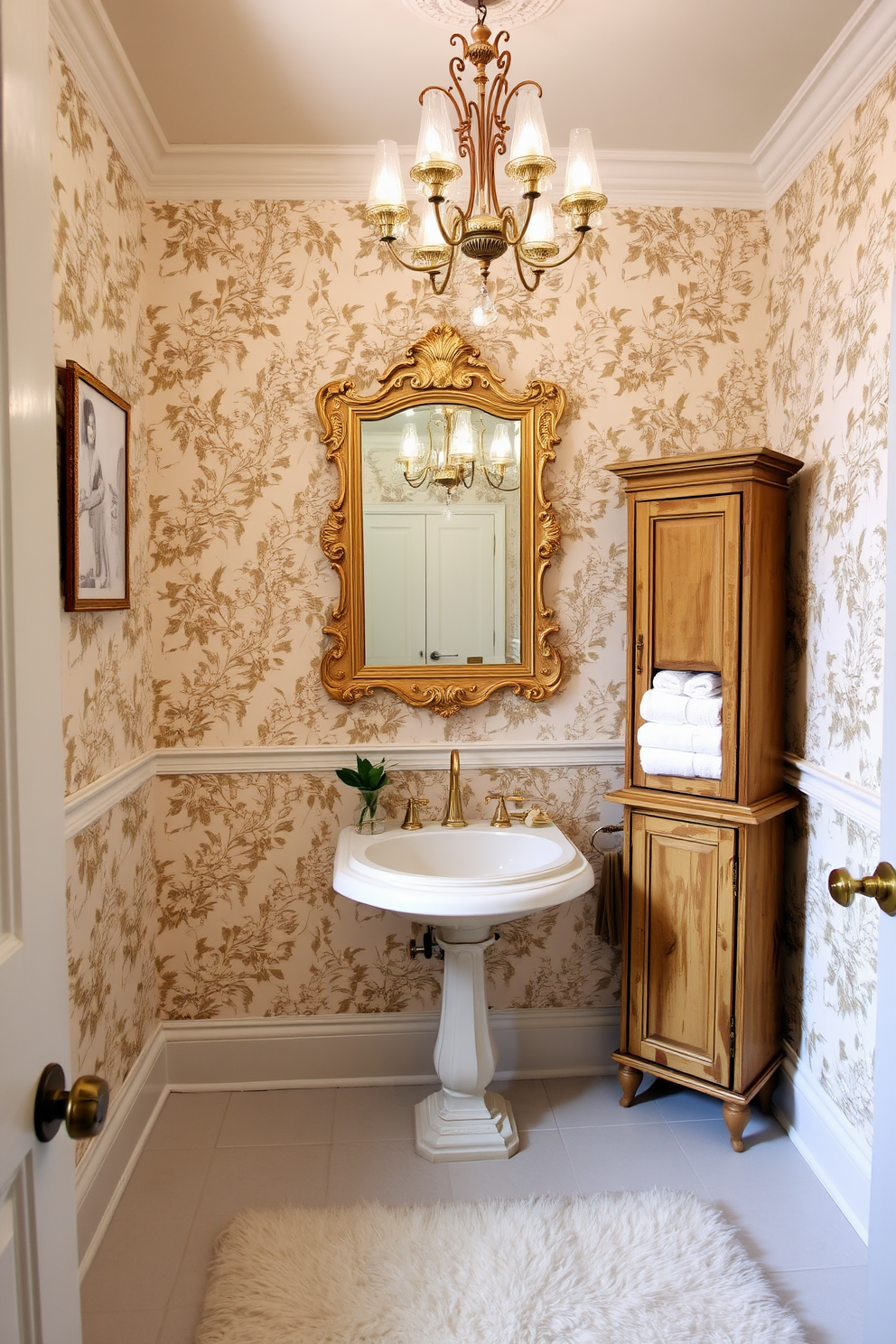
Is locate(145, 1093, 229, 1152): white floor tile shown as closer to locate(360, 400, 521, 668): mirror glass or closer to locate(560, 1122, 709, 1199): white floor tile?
locate(560, 1122, 709, 1199): white floor tile

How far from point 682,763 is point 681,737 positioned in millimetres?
70

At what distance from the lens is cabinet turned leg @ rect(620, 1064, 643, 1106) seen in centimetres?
252

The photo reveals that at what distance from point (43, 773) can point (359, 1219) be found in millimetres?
1699

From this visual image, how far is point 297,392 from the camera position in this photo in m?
2.58

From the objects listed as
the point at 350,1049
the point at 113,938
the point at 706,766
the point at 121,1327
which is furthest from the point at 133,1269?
the point at 706,766

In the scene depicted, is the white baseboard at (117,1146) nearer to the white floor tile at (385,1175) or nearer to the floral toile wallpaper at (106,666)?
the floral toile wallpaper at (106,666)

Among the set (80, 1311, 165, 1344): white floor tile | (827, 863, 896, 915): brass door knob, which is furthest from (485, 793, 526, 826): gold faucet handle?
(827, 863, 896, 915): brass door knob

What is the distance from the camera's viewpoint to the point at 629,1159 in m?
2.29

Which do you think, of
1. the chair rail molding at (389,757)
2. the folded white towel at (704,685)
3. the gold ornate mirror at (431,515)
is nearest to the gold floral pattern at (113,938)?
the chair rail molding at (389,757)

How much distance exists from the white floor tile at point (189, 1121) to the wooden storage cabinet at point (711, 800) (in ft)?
3.84

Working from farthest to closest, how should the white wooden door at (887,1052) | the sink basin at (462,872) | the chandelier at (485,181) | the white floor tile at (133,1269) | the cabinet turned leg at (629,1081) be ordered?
the cabinet turned leg at (629,1081) → the sink basin at (462,872) → the white floor tile at (133,1269) → the chandelier at (485,181) → the white wooden door at (887,1052)

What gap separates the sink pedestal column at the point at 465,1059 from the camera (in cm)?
233

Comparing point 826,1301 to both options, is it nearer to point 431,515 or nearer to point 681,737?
Result: point 681,737

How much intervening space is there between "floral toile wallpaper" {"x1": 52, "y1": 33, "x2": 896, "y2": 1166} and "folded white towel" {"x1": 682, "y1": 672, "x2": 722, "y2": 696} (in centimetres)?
26
